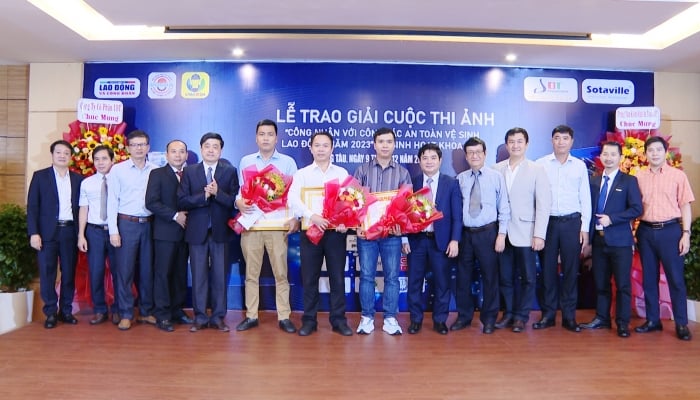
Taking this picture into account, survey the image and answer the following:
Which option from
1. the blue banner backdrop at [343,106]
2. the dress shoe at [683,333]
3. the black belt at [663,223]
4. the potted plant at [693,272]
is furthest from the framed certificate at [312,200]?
the potted plant at [693,272]

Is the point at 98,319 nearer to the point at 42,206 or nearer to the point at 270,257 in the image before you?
the point at 42,206

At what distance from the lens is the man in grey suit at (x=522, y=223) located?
4055mm

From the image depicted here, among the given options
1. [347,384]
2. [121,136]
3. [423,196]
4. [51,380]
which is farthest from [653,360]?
[121,136]

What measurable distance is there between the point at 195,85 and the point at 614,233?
4.27 meters

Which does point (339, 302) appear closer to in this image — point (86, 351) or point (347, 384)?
point (347, 384)

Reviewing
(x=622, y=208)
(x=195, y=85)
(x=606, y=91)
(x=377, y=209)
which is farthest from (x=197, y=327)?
(x=606, y=91)

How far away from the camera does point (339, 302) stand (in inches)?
158

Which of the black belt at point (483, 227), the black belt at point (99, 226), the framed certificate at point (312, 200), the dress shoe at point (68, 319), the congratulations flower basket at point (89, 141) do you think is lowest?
the dress shoe at point (68, 319)

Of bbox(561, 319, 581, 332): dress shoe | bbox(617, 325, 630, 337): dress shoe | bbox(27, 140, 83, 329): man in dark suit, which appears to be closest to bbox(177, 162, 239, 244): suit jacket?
bbox(27, 140, 83, 329): man in dark suit

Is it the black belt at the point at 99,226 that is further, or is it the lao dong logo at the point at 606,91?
the lao dong logo at the point at 606,91

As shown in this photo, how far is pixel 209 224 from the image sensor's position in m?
3.99

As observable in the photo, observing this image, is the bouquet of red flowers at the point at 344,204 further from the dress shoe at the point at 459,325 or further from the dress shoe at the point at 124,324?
the dress shoe at the point at 124,324

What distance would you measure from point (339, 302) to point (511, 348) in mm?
1387

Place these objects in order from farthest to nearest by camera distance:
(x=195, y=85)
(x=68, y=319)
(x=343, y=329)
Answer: (x=195, y=85), (x=68, y=319), (x=343, y=329)
